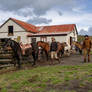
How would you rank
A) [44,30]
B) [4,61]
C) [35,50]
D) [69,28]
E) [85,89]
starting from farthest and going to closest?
[44,30] < [69,28] < [35,50] < [4,61] < [85,89]

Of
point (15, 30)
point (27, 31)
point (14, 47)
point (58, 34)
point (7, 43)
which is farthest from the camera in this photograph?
point (15, 30)

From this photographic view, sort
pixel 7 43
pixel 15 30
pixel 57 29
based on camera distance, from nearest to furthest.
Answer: pixel 7 43, pixel 57 29, pixel 15 30

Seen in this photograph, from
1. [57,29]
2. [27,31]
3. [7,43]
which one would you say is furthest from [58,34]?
[7,43]

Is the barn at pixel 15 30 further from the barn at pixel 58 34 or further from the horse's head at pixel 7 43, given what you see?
the horse's head at pixel 7 43

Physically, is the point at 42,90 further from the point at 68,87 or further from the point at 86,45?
the point at 86,45

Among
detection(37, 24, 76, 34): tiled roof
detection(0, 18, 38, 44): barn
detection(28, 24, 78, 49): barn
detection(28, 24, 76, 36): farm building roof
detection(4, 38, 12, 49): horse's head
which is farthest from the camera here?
detection(0, 18, 38, 44): barn

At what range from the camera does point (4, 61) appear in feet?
33.4

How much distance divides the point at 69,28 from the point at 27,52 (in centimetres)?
1737

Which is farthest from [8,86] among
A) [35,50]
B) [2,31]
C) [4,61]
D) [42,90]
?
[2,31]

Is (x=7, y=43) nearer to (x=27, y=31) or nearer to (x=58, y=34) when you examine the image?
(x=58, y=34)

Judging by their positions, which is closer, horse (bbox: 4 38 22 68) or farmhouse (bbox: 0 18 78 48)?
horse (bbox: 4 38 22 68)

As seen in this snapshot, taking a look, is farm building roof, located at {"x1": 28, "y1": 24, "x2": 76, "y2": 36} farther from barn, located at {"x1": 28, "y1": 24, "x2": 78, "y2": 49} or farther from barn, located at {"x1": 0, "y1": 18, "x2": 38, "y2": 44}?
barn, located at {"x1": 0, "y1": 18, "x2": 38, "y2": 44}

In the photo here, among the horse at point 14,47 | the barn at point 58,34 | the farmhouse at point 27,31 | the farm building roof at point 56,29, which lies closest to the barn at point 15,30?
the farmhouse at point 27,31

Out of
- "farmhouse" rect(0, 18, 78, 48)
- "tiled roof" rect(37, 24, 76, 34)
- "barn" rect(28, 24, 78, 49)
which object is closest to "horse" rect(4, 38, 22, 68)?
"barn" rect(28, 24, 78, 49)
